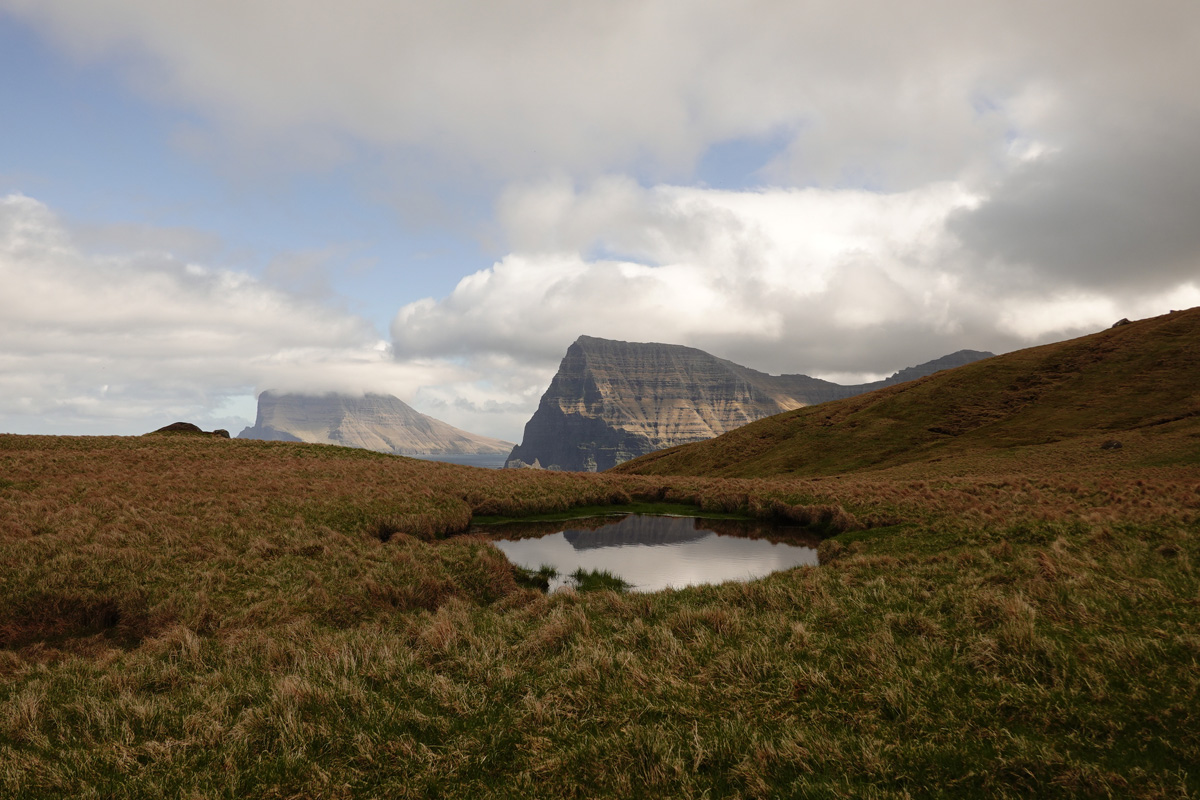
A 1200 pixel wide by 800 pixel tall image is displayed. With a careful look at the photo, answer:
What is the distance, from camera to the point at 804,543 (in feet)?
93.9

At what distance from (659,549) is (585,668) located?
61.6ft

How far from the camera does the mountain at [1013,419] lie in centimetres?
5819

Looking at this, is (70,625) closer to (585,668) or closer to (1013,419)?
(585,668)

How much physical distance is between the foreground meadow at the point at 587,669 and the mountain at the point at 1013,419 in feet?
138

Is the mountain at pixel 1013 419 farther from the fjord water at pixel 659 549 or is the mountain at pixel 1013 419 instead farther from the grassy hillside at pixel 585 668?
the grassy hillside at pixel 585 668

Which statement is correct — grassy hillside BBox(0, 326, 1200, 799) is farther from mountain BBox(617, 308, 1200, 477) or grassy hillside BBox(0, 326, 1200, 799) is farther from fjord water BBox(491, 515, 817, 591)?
mountain BBox(617, 308, 1200, 477)

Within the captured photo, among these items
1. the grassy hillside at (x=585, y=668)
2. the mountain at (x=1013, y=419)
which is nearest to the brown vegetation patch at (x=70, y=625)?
the grassy hillside at (x=585, y=668)

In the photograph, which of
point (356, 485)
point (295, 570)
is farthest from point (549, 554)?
point (356, 485)

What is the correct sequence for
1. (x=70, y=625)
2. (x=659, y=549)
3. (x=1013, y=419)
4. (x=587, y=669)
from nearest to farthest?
(x=587, y=669)
(x=70, y=625)
(x=659, y=549)
(x=1013, y=419)

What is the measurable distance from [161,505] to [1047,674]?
1260 inches

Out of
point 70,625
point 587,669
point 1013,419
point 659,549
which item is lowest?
point 659,549

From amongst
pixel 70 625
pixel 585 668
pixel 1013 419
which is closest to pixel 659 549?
pixel 585 668

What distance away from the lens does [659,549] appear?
2836 centimetres

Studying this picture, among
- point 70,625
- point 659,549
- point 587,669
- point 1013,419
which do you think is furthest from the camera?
point 1013,419
